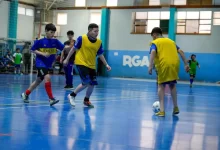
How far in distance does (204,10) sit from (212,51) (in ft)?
12.3

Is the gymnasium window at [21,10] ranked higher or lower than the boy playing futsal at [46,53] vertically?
higher

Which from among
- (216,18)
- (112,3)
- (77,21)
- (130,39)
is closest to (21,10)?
(77,21)

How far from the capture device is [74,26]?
4106cm

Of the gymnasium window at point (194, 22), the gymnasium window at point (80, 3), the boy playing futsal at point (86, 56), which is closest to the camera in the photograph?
the boy playing futsal at point (86, 56)

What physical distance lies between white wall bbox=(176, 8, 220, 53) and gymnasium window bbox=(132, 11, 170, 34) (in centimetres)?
192

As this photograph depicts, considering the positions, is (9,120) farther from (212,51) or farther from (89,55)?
(212,51)

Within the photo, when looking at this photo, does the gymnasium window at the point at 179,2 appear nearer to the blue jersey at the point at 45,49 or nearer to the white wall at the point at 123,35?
the white wall at the point at 123,35

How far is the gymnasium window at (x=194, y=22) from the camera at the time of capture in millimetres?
35344

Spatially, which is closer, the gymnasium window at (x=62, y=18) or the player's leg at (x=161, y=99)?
the player's leg at (x=161, y=99)

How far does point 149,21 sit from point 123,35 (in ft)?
10.2

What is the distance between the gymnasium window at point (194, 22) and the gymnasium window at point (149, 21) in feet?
4.05

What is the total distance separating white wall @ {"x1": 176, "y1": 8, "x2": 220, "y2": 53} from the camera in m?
35.0

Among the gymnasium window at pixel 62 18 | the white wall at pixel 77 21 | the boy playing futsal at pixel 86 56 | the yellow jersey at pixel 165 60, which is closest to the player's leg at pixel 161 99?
the yellow jersey at pixel 165 60

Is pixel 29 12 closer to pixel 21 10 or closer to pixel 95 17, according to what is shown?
pixel 21 10
